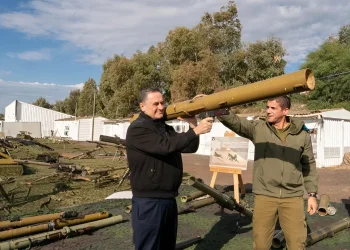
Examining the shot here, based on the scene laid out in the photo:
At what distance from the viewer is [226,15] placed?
1431 inches

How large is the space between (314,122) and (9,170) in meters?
12.7

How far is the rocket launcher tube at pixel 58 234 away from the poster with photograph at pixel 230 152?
312cm

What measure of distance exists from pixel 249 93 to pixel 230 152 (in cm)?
555

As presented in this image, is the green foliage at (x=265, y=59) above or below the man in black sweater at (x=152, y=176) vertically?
above

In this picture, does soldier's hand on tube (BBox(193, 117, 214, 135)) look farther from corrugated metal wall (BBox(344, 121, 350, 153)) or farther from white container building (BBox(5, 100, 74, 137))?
white container building (BBox(5, 100, 74, 137))

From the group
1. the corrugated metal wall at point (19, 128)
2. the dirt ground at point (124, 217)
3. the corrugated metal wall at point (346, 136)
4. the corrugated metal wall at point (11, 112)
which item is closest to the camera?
the dirt ground at point (124, 217)

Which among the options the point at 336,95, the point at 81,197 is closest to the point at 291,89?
the point at 81,197

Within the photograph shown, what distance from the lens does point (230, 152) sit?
27.2 feet

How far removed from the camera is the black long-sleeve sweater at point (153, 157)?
2932mm

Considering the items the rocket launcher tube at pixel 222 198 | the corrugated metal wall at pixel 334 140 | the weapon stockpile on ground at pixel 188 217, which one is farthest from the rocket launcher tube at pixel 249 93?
the corrugated metal wall at pixel 334 140

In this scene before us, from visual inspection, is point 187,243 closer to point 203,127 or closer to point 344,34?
point 203,127

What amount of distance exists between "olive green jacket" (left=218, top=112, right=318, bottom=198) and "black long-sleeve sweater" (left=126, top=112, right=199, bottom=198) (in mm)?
756

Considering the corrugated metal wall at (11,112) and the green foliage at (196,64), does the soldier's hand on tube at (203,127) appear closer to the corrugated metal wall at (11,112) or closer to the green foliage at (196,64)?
the green foliage at (196,64)

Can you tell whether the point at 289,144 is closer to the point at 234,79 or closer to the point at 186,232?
the point at 186,232
